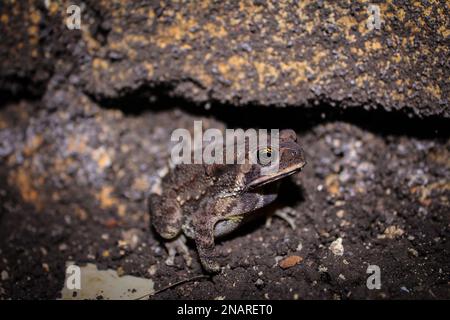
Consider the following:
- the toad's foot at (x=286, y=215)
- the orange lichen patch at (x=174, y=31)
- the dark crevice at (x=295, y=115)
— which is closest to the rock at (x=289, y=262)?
the toad's foot at (x=286, y=215)

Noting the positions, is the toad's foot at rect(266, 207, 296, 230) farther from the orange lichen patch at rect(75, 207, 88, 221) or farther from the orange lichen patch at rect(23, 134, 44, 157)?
the orange lichen patch at rect(23, 134, 44, 157)

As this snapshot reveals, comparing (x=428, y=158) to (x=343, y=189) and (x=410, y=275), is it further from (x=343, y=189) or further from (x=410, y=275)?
(x=410, y=275)

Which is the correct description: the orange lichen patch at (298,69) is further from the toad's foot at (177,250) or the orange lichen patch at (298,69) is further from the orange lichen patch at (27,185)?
the orange lichen patch at (27,185)

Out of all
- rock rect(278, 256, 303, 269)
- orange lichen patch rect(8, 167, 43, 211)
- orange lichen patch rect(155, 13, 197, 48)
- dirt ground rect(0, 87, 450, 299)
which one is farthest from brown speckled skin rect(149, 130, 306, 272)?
orange lichen patch rect(8, 167, 43, 211)

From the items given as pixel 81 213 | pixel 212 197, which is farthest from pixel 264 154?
pixel 81 213
